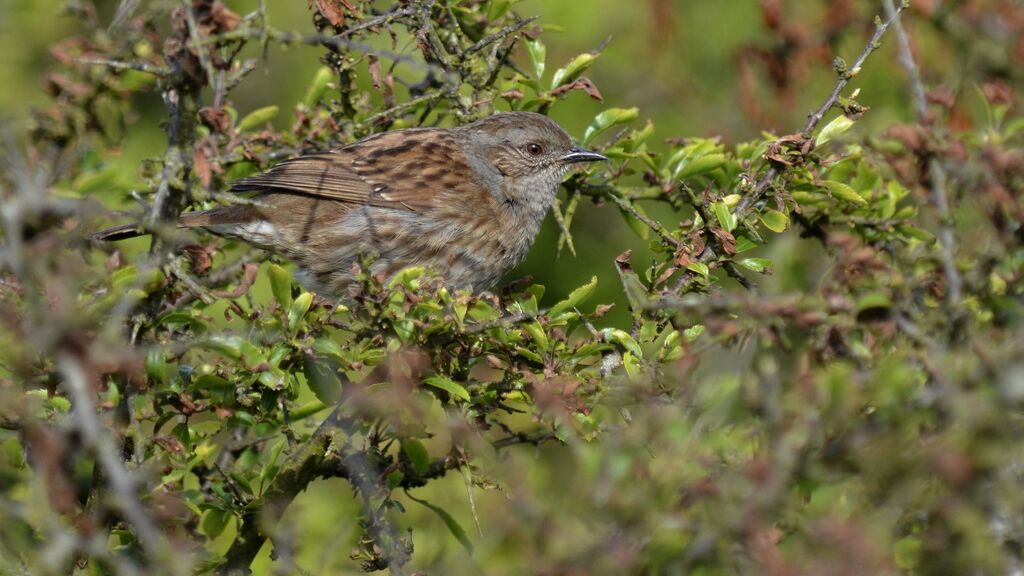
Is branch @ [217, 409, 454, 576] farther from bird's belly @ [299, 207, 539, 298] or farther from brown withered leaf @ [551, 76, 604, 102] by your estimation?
bird's belly @ [299, 207, 539, 298]

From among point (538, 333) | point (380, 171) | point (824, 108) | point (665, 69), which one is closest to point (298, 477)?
point (538, 333)

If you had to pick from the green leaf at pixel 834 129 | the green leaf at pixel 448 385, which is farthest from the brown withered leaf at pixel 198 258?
the green leaf at pixel 834 129

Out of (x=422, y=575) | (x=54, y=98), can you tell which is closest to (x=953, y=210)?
(x=422, y=575)

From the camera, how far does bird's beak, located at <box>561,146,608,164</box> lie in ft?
13.9

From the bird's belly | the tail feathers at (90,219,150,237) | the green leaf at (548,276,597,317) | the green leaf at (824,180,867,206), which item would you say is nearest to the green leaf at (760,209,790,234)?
the green leaf at (824,180,867,206)

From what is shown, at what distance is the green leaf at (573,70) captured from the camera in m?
3.93

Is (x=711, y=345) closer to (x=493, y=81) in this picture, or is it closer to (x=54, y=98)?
(x=493, y=81)

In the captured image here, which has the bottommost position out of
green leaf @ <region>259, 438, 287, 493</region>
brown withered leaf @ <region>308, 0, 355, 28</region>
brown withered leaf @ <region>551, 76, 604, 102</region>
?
green leaf @ <region>259, 438, 287, 493</region>

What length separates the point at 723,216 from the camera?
3.25 metres

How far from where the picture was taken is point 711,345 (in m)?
2.30

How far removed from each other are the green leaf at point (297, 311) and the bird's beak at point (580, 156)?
142cm

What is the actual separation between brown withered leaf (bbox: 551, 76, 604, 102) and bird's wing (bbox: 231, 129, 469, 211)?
1.10 meters

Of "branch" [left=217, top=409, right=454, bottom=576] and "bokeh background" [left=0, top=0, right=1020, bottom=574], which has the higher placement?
"bokeh background" [left=0, top=0, right=1020, bottom=574]

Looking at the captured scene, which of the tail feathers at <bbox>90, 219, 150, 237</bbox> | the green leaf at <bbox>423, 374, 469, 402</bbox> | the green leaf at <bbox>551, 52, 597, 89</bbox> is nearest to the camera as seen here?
the green leaf at <bbox>423, 374, 469, 402</bbox>
